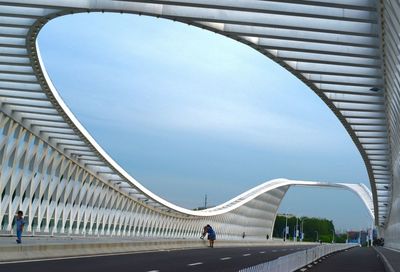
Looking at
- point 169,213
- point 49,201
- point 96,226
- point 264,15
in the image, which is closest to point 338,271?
point 264,15

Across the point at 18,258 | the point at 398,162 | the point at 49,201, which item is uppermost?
the point at 398,162

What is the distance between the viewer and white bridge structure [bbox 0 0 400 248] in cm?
2272

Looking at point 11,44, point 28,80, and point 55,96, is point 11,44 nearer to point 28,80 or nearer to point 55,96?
point 28,80

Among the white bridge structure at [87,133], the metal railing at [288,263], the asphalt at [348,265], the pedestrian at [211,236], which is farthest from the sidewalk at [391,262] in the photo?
the pedestrian at [211,236]

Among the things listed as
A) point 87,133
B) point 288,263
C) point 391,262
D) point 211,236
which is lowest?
point 288,263

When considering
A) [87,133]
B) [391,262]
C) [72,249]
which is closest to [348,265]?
[391,262]

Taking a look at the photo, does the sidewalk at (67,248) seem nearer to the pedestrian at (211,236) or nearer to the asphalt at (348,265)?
the pedestrian at (211,236)

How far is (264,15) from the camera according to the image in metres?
23.0

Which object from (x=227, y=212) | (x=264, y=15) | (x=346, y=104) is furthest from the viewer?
(x=227, y=212)

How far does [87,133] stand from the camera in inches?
1794

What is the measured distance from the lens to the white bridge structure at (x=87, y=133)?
22719 millimetres

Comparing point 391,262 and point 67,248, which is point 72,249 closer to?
point 67,248

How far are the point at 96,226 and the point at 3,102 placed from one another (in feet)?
91.4

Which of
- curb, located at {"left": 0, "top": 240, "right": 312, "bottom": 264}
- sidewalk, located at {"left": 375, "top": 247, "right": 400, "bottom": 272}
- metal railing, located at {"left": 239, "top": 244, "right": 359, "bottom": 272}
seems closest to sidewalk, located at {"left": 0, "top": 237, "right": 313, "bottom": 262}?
curb, located at {"left": 0, "top": 240, "right": 312, "bottom": 264}
